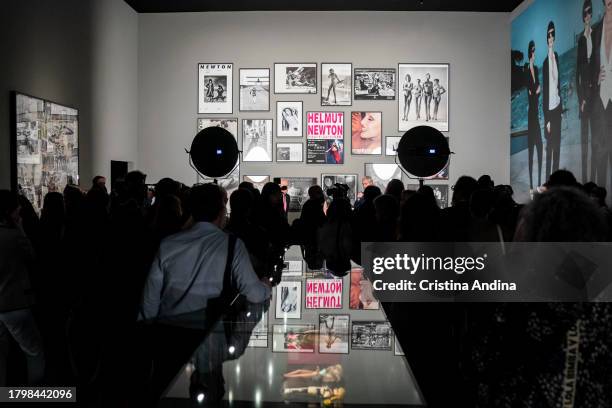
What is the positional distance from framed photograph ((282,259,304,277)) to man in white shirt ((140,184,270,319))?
92 cm

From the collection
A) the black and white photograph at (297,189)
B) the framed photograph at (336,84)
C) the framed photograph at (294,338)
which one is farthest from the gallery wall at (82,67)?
the framed photograph at (294,338)

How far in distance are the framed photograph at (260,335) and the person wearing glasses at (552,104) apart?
9.53 m

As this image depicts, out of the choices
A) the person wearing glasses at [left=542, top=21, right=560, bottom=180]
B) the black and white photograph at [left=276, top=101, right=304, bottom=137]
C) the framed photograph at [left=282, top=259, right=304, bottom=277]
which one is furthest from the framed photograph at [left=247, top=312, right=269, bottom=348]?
the black and white photograph at [left=276, top=101, right=304, bottom=137]

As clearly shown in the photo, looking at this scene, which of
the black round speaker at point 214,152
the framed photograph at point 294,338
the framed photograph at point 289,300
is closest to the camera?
the framed photograph at point 294,338

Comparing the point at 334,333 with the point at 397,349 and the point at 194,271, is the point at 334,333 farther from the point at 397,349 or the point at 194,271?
the point at 194,271

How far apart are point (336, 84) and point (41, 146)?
7151 millimetres

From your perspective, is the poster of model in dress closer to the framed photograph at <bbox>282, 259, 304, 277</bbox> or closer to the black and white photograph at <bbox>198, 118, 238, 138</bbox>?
the black and white photograph at <bbox>198, 118, 238, 138</bbox>

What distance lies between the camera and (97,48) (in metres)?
12.6

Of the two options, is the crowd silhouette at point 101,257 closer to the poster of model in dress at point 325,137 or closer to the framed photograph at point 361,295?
the framed photograph at point 361,295

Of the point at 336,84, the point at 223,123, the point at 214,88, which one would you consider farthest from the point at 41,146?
the point at 336,84

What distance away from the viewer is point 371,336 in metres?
2.71

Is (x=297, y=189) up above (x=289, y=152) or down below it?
below

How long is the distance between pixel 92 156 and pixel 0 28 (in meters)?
4.07

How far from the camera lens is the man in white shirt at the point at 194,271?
120 inches
